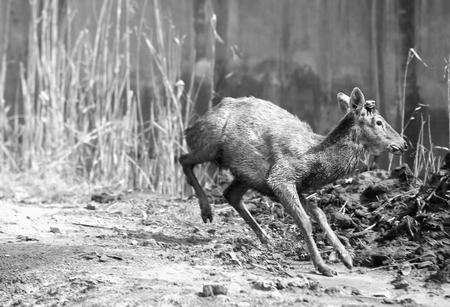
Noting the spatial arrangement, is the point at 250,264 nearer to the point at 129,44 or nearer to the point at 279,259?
the point at 279,259

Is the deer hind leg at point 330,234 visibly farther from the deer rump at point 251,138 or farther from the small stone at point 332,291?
the small stone at point 332,291

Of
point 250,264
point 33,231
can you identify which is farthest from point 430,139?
point 33,231

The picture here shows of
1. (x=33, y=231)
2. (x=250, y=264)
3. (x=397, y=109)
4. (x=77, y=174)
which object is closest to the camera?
(x=250, y=264)

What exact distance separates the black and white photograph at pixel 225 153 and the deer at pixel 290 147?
Answer: 0.05ft

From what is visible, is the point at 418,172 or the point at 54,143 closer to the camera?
the point at 418,172

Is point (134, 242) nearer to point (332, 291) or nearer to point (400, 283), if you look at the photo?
point (332, 291)

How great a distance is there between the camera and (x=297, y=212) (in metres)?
6.24

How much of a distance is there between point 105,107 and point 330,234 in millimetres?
3986

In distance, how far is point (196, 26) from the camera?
9.84 m

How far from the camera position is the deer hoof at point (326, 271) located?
5789mm

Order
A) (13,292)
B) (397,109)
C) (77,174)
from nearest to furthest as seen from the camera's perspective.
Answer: (13,292), (397,109), (77,174)

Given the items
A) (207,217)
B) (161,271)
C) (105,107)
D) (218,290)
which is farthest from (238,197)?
(105,107)

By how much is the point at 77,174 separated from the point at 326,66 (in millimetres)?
2890

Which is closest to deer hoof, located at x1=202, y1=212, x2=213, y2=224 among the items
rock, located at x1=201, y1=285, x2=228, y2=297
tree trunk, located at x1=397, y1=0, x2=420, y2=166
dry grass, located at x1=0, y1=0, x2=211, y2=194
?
rock, located at x1=201, y1=285, x2=228, y2=297
